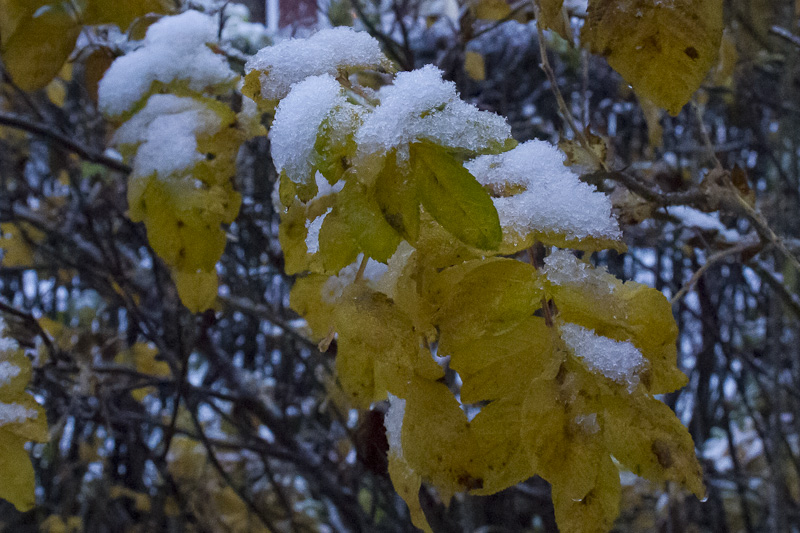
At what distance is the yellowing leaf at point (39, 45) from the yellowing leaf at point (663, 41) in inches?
29.3

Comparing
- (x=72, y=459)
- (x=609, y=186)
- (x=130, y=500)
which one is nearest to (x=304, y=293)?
(x=609, y=186)

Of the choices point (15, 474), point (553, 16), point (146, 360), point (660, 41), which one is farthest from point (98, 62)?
point (146, 360)

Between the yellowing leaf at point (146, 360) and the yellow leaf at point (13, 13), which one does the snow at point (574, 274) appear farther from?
the yellowing leaf at point (146, 360)

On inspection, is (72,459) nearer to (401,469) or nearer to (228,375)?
(228,375)

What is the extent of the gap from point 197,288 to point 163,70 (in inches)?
11.1

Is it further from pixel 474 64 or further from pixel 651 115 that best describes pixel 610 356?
pixel 474 64

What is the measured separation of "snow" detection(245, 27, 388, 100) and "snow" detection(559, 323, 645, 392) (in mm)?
290

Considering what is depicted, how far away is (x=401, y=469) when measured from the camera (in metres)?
0.55

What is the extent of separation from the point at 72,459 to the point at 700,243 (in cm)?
218

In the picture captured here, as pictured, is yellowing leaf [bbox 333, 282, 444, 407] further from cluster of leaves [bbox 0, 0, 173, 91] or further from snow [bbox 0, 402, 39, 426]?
cluster of leaves [bbox 0, 0, 173, 91]

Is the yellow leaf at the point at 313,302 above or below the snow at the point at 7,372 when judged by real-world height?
above

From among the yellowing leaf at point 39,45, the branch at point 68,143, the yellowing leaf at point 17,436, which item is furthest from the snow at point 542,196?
the branch at point 68,143

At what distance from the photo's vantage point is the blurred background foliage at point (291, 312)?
1.17 meters

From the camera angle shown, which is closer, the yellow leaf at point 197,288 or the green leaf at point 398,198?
the green leaf at point 398,198
